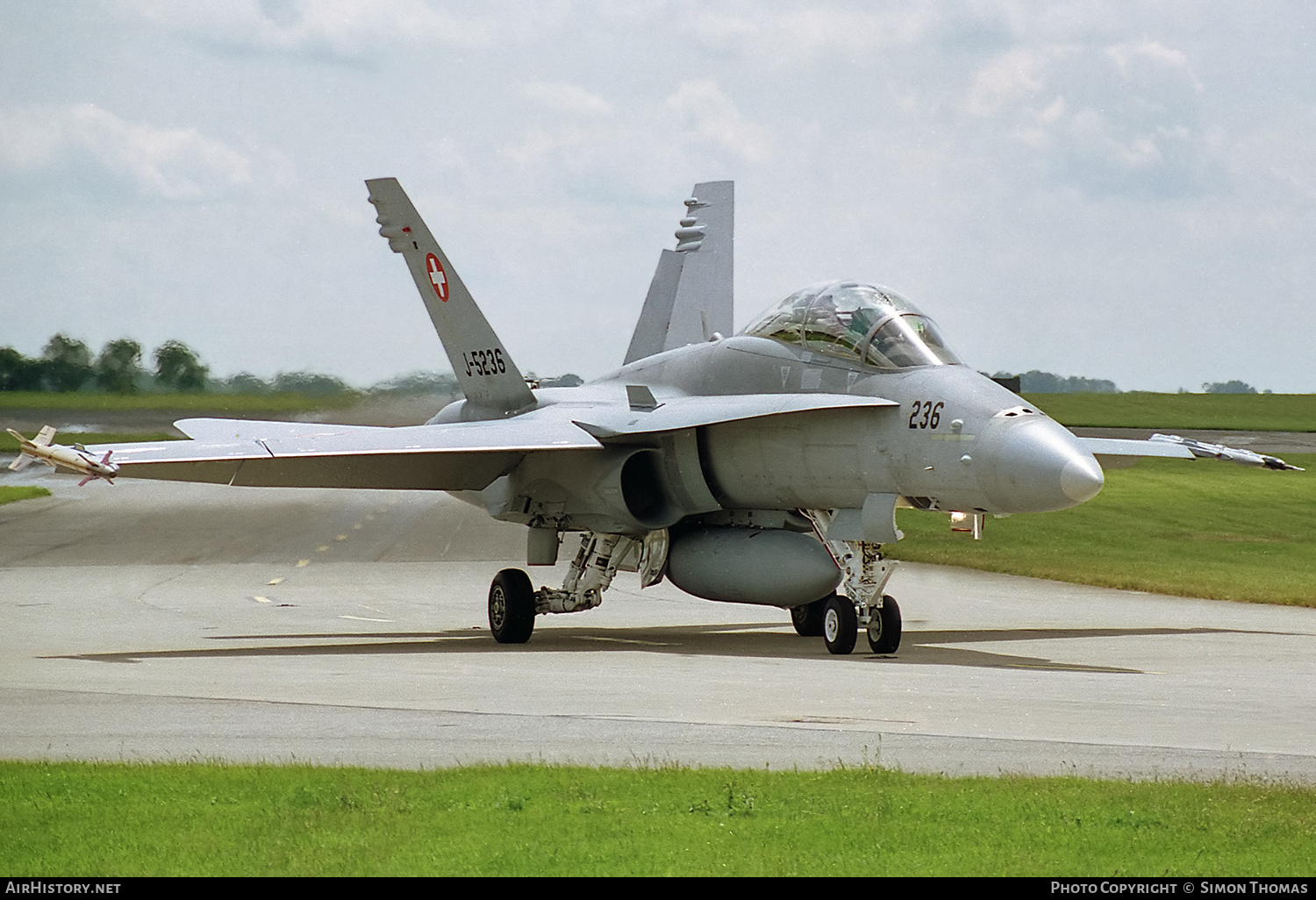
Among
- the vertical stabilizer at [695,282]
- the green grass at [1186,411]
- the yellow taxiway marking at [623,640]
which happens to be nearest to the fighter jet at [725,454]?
the yellow taxiway marking at [623,640]

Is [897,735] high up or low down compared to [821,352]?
down

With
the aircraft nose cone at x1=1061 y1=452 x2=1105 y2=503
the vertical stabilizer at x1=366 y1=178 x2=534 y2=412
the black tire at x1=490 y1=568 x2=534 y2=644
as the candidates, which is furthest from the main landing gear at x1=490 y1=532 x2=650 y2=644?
the aircraft nose cone at x1=1061 y1=452 x2=1105 y2=503

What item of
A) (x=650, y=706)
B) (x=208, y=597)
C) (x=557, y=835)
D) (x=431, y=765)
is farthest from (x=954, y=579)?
(x=557, y=835)

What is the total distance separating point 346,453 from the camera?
14.5 m

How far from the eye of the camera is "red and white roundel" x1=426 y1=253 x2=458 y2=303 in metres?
18.3

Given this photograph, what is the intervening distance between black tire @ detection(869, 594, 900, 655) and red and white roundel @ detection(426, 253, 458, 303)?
22.9 ft

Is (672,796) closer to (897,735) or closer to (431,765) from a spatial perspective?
(431,765)

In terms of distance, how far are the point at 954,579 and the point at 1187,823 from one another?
15763 mm

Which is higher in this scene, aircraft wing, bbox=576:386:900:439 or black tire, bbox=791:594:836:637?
aircraft wing, bbox=576:386:900:439

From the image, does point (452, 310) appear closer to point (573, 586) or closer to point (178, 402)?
point (573, 586)

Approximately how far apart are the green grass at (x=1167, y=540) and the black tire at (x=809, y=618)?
5640 millimetres

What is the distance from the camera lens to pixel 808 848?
609 cm

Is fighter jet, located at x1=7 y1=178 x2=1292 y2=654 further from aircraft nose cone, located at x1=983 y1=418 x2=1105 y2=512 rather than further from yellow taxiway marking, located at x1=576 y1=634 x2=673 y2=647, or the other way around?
yellow taxiway marking, located at x1=576 y1=634 x2=673 y2=647

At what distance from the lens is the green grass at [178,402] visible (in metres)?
25.2
